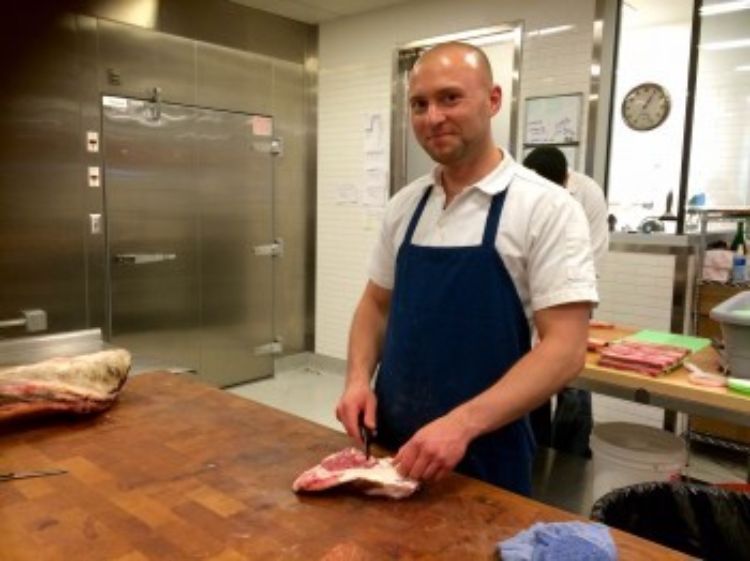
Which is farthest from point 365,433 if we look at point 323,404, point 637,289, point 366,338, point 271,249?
point 271,249

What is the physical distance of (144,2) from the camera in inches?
165

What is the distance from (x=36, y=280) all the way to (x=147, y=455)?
2998 mm

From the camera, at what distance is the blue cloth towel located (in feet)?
3.09

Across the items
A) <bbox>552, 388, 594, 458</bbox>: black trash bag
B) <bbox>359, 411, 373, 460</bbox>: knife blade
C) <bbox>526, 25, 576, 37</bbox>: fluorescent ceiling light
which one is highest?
<bbox>526, 25, 576, 37</bbox>: fluorescent ceiling light

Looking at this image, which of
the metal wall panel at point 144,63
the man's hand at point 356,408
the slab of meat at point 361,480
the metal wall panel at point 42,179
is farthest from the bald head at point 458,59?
the metal wall panel at point 144,63

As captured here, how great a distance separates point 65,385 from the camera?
1.61 meters

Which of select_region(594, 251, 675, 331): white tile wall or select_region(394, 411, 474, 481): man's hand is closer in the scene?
select_region(394, 411, 474, 481): man's hand

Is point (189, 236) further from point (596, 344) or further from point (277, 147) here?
point (596, 344)

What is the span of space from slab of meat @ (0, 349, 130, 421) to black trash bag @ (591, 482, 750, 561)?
1281mm

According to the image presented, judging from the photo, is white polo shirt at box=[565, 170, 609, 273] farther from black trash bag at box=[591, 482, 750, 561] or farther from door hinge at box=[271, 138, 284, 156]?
door hinge at box=[271, 138, 284, 156]

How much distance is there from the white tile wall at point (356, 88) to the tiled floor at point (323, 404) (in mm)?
346

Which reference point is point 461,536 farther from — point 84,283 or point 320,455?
point 84,283

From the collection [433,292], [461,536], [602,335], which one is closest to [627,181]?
[602,335]

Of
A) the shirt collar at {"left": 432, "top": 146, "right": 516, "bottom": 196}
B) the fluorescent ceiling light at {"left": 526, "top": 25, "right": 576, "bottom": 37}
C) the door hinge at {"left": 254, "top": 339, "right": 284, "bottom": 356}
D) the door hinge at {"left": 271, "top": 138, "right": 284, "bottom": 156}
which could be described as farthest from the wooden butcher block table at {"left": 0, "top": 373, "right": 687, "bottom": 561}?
the door hinge at {"left": 271, "top": 138, "right": 284, "bottom": 156}
